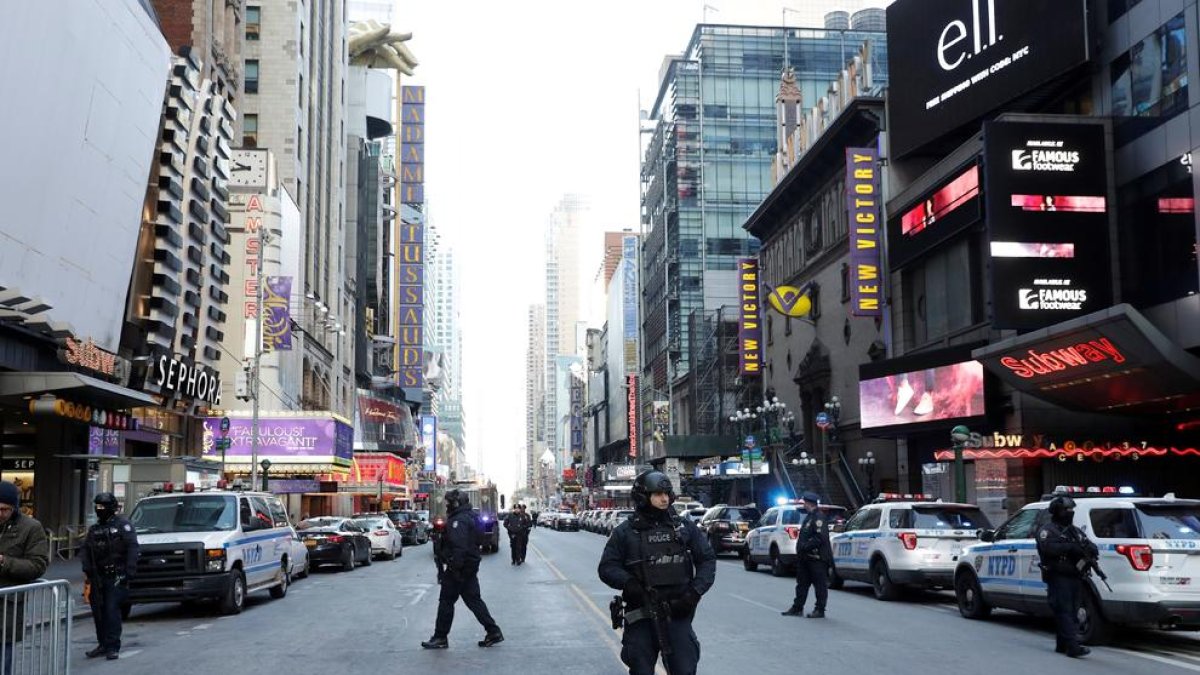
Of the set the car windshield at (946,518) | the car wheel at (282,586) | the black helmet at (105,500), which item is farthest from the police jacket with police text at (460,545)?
the car windshield at (946,518)

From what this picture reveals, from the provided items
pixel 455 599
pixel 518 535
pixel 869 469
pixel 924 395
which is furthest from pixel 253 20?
pixel 455 599

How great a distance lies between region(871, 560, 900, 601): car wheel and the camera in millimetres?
19844

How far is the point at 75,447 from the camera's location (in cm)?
3172

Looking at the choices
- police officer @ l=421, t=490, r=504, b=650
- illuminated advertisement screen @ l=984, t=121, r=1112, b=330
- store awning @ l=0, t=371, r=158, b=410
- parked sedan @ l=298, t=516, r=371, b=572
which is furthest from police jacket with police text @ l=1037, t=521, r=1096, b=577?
illuminated advertisement screen @ l=984, t=121, r=1112, b=330

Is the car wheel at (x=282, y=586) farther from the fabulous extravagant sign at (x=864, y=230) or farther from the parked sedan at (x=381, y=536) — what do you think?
the fabulous extravagant sign at (x=864, y=230)

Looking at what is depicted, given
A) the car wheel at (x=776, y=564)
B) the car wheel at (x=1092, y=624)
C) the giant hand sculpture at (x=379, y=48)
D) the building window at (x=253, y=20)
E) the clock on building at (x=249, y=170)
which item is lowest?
the car wheel at (x=776, y=564)

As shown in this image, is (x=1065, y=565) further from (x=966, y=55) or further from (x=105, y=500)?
(x=966, y=55)

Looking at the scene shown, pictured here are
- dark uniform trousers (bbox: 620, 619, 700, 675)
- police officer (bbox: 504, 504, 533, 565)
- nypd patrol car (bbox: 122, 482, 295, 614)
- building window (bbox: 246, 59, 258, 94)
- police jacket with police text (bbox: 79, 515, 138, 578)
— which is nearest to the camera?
dark uniform trousers (bbox: 620, 619, 700, 675)

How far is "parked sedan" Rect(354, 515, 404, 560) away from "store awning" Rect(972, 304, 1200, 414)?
60.6 ft

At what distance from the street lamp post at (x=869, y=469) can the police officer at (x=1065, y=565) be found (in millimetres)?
32957

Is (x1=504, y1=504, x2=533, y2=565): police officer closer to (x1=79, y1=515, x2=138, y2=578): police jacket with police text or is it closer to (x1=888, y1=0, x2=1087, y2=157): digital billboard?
(x1=79, y1=515, x2=138, y2=578): police jacket with police text

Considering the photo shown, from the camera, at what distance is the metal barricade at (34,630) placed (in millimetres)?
7809

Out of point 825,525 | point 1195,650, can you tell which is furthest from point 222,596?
point 1195,650

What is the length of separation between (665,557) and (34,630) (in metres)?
4.59
